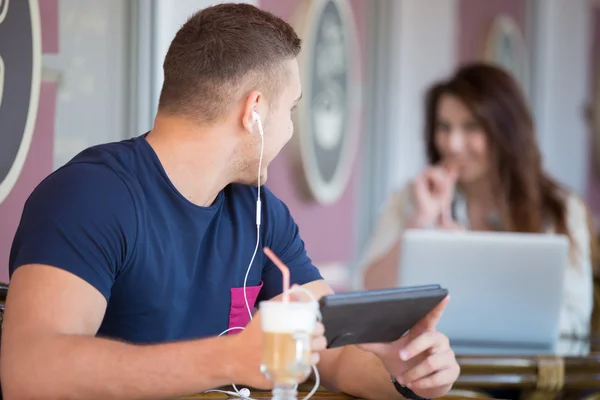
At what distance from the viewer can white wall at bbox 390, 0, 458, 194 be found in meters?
4.48

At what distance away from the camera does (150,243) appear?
1.45 metres

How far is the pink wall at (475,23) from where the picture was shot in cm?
514

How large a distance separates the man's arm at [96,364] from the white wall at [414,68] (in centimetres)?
335

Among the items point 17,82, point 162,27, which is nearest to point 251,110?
point 17,82

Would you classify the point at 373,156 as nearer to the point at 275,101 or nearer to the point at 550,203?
the point at 550,203

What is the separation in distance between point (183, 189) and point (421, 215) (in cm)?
188

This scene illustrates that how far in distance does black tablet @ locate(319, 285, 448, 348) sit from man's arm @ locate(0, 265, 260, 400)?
0.13 metres

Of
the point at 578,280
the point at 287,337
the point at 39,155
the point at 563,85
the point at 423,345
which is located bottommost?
the point at 578,280

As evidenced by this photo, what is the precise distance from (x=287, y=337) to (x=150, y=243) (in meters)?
0.45

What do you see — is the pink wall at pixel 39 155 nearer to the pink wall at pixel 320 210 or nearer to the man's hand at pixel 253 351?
the man's hand at pixel 253 351

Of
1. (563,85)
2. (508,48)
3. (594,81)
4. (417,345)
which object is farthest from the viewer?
(594,81)

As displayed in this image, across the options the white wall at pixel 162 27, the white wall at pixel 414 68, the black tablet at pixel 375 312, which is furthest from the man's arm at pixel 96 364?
the white wall at pixel 414 68

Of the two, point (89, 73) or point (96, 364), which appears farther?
point (89, 73)

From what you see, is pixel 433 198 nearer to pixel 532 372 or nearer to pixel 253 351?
pixel 532 372
